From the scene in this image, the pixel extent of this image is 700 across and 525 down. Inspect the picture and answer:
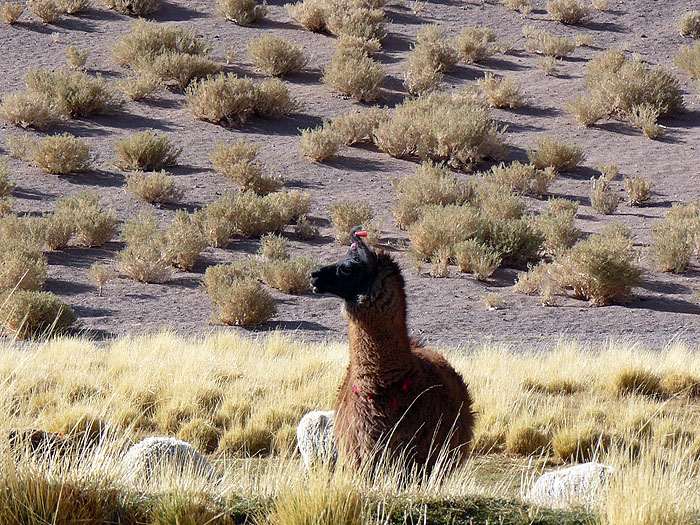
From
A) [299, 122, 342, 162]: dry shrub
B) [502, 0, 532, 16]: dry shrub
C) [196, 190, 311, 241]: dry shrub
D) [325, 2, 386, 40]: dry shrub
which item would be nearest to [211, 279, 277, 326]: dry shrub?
[196, 190, 311, 241]: dry shrub

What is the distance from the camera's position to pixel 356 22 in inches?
1078

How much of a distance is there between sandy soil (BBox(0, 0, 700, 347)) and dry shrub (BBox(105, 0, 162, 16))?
1.22 ft

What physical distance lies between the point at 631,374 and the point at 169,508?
6.09 meters

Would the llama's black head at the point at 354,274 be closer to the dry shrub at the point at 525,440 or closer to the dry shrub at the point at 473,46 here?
the dry shrub at the point at 525,440

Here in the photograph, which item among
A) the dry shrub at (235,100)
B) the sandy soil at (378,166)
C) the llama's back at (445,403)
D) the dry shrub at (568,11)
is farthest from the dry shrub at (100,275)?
the dry shrub at (568,11)

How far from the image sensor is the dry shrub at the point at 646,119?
22422mm

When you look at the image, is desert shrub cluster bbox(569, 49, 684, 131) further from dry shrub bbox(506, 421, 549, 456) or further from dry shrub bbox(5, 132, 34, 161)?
dry shrub bbox(506, 421, 549, 456)

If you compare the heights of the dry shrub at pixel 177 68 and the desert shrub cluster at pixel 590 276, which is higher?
the dry shrub at pixel 177 68

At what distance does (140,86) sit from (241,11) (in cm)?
691

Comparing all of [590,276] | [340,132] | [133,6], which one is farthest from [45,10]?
[590,276]

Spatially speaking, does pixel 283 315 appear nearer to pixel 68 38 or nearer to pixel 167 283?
pixel 167 283

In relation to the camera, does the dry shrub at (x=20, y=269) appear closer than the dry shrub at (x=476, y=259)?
Yes

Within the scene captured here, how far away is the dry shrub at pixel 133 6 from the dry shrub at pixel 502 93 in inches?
430

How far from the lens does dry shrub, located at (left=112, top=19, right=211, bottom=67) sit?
80.5 feet
